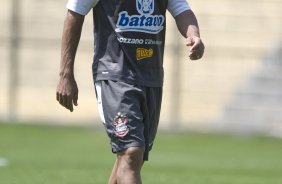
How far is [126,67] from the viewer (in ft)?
24.4

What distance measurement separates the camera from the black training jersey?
742 cm

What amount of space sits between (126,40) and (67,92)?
Answer: 23.4 inches

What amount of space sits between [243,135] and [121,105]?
13.5 metres

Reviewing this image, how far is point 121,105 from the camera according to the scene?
731 centimetres

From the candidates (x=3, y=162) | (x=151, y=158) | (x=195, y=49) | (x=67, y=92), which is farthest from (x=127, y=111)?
(x=151, y=158)

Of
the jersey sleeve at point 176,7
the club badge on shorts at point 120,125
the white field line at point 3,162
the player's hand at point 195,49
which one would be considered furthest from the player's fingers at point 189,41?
the white field line at point 3,162

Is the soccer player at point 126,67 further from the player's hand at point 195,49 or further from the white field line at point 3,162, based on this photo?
the white field line at point 3,162

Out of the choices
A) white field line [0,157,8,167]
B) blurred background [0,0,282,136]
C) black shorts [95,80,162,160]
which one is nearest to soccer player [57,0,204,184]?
black shorts [95,80,162,160]

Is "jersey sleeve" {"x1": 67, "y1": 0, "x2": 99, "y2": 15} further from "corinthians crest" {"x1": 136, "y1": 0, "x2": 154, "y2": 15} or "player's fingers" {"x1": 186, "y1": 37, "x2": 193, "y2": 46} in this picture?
"player's fingers" {"x1": 186, "y1": 37, "x2": 193, "y2": 46}

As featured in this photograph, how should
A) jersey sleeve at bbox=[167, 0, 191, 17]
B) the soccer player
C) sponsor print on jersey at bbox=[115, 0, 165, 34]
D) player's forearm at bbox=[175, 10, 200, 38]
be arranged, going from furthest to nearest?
jersey sleeve at bbox=[167, 0, 191, 17]
player's forearm at bbox=[175, 10, 200, 38]
sponsor print on jersey at bbox=[115, 0, 165, 34]
the soccer player

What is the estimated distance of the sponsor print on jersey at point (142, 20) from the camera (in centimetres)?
742

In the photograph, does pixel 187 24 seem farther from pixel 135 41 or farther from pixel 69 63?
pixel 69 63

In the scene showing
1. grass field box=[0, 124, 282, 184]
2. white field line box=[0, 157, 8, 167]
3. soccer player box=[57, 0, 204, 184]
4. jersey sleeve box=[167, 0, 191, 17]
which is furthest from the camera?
white field line box=[0, 157, 8, 167]

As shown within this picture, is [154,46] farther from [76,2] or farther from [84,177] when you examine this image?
[84,177]
